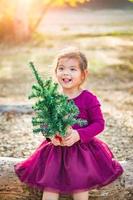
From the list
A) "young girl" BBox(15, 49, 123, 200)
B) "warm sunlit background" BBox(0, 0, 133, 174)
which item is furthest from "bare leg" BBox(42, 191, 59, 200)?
"warm sunlit background" BBox(0, 0, 133, 174)

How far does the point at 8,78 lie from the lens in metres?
10.2

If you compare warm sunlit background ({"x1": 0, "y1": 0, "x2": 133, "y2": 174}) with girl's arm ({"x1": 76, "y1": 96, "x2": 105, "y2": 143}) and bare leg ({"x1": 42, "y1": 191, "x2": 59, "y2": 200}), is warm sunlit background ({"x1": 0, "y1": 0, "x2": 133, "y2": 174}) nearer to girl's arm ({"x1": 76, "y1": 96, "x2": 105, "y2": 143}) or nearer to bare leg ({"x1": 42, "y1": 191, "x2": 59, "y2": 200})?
girl's arm ({"x1": 76, "y1": 96, "x2": 105, "y2": 143})

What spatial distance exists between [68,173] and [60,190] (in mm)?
122

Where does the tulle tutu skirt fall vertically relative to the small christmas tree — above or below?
below

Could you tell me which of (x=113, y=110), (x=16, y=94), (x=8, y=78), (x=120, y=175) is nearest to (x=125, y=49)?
(x=8, y=78)

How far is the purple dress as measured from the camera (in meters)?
3.56

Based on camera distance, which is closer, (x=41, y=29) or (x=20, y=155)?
(x=20, y=155)

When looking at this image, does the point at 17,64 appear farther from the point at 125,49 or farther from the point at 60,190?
the point at 60,190

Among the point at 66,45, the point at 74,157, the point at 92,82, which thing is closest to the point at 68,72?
the point at 74,157

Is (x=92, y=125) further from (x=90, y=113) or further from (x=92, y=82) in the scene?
(x=92, y=82)

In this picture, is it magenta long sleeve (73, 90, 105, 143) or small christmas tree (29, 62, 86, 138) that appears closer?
small christmas tree (29, 62, 86, 138)

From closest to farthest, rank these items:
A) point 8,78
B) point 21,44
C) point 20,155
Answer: point 20,155 → point 8,78 → point 21,44

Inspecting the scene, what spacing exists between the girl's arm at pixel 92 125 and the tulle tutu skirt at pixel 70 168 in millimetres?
76

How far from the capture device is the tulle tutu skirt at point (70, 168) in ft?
11.7
